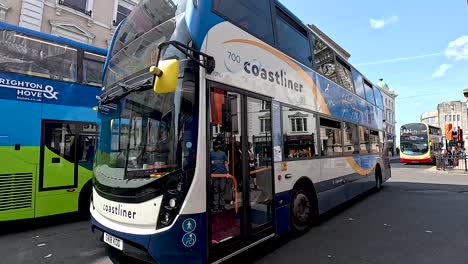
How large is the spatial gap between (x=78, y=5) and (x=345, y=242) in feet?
55.1

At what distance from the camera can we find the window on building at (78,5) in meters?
15.1

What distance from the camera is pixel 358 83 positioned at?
9.66m

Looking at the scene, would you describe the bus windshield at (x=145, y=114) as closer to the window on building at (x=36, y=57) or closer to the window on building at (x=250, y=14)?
the window on building at (x=250, y=14)

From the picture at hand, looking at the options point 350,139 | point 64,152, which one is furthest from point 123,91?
point 350,139

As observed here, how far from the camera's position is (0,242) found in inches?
213

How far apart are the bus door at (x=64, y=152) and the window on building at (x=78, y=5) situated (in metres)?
11.4

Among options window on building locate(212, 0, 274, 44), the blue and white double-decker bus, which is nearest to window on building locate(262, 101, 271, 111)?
the blue and white double-decker bus

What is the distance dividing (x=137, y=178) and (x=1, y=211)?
3928 mm

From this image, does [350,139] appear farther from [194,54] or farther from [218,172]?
[194,54]

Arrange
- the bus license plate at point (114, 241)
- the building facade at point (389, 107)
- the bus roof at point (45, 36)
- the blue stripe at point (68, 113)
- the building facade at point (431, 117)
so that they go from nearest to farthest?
the bus license plate at point (114, 241), the bus roof at point (45, 36), the blue stripe at point (68, 113), the building facade at point (389, 107), the building facade at point (431, 117)

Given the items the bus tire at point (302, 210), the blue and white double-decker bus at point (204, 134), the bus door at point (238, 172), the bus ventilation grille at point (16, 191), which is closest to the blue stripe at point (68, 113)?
the bus ventilation grille at point (16, 191)

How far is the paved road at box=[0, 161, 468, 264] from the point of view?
179 inches

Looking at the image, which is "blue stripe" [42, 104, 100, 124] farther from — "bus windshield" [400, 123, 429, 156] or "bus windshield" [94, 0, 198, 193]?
"bus windshield" [400, 123, 429, 156]

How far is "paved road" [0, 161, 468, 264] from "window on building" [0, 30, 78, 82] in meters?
3.21
